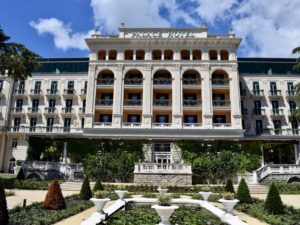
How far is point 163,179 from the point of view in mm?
29266

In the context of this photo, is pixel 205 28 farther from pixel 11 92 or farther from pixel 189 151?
pixel 11 92

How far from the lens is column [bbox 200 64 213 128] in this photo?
1468 inches

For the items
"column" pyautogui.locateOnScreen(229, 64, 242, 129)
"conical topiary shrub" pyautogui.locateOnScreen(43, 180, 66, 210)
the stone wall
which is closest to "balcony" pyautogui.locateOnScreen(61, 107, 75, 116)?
the stone wall

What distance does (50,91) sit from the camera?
155 feet

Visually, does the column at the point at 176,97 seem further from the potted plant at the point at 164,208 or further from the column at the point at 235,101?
the potted plant at the point at 164,208

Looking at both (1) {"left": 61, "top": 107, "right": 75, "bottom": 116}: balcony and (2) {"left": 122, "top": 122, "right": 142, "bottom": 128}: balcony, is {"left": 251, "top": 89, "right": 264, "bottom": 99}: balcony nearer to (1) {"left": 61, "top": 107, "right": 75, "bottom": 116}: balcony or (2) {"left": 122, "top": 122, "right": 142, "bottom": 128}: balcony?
(2) {"left": 122, "top": 122, "right": 142, "bottom": 128}: balcony

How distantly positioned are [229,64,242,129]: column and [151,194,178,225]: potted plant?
28.0 m

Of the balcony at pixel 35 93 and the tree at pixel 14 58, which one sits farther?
the balcony at pixel 35 93

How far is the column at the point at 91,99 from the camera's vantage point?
124 ft

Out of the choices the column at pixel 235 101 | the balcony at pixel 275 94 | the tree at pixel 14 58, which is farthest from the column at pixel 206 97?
the tree at pixel 14 58

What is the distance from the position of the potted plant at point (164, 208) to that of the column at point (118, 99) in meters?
26.8

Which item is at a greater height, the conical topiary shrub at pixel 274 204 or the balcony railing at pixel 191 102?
the balcony railing at pixel 191 102

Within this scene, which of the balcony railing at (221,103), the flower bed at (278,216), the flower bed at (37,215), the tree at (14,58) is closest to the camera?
the flower bed at (37,215)

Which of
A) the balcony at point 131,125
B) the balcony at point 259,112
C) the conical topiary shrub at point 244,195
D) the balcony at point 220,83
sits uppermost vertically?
the balcony at point 220,83
